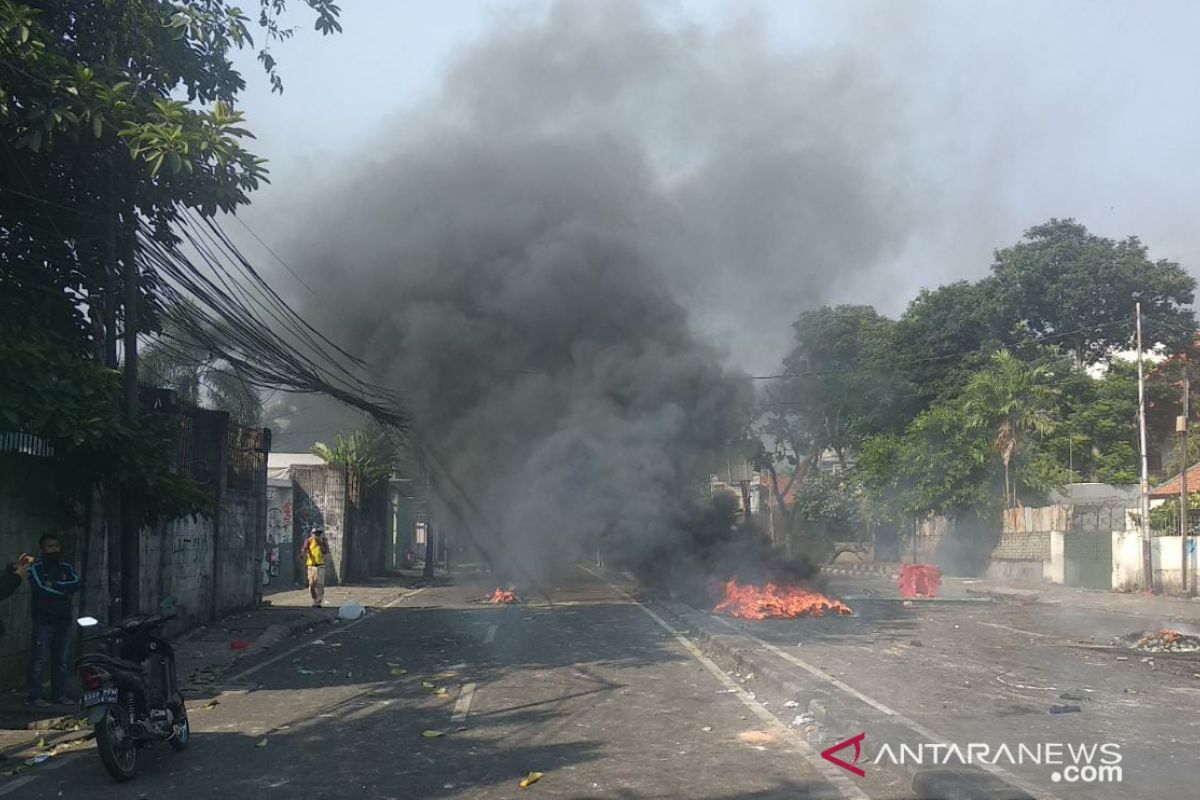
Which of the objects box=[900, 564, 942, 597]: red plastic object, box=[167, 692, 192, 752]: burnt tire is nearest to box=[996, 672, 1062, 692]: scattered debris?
box=[167, 692, 192, 752]: burnt tire

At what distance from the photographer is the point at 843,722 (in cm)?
715

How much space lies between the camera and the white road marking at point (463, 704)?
26.4ft

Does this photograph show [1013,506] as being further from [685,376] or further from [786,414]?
[685,376]

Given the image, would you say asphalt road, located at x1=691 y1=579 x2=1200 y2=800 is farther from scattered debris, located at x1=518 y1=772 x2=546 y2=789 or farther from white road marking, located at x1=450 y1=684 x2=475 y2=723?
white road marking, located at x1=450 y1=684 x2=475 y2=723

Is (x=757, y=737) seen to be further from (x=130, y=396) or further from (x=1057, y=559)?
(x=1057, y=559)

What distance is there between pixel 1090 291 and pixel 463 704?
1516 inches

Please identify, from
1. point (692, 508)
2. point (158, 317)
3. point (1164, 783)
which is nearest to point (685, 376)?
point (692, 508)

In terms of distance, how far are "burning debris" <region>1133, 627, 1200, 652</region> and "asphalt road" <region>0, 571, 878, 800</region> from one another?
20.3ft

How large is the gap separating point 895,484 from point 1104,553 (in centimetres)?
1012

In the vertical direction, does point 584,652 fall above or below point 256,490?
below

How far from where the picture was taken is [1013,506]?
3494 centimetres

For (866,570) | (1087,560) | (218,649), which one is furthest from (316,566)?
(866,570)

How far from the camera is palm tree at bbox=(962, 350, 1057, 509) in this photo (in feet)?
111

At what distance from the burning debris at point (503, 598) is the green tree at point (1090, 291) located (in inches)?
1134
